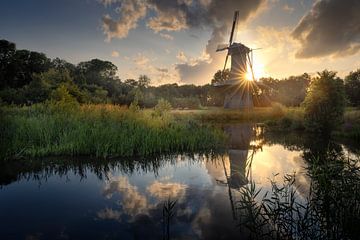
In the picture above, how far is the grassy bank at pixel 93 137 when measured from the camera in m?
9.91

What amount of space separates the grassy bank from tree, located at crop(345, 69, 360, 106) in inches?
1852

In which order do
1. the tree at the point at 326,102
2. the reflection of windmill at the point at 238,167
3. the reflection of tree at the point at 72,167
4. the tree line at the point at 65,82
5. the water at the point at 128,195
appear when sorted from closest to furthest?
the water at the point at 128,195
the reflection of windmill at the point at 238,167
the reflection of tree at the point at 72,167
the tree at the point at 326,102
the tree line at the point at 65,82

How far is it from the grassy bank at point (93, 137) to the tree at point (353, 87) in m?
47.0

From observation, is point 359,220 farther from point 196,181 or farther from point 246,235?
point 196,181

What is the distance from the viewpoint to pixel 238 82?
3472 centimetres

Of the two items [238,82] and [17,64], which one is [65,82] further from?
[17,64]

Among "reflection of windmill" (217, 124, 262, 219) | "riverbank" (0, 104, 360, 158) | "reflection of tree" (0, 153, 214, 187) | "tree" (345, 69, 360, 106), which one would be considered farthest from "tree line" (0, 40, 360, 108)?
"reflection of windmill" (217, 124, 262, 219)

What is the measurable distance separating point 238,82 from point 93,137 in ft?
90.0

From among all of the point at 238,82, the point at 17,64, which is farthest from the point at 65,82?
the point at 17,64

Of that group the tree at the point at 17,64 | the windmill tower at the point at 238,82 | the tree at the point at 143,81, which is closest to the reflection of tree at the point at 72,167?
the windmill tower at the point at 238,82

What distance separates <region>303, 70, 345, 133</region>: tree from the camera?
56.2 feet

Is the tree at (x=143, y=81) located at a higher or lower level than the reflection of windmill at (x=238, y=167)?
higher

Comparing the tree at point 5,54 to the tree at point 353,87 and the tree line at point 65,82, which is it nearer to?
the tree line at point 65,82

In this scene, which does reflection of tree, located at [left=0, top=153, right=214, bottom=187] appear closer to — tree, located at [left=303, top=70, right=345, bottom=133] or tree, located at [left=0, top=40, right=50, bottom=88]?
tree, located at [left=303, top=70, right=345, bottom=133]
